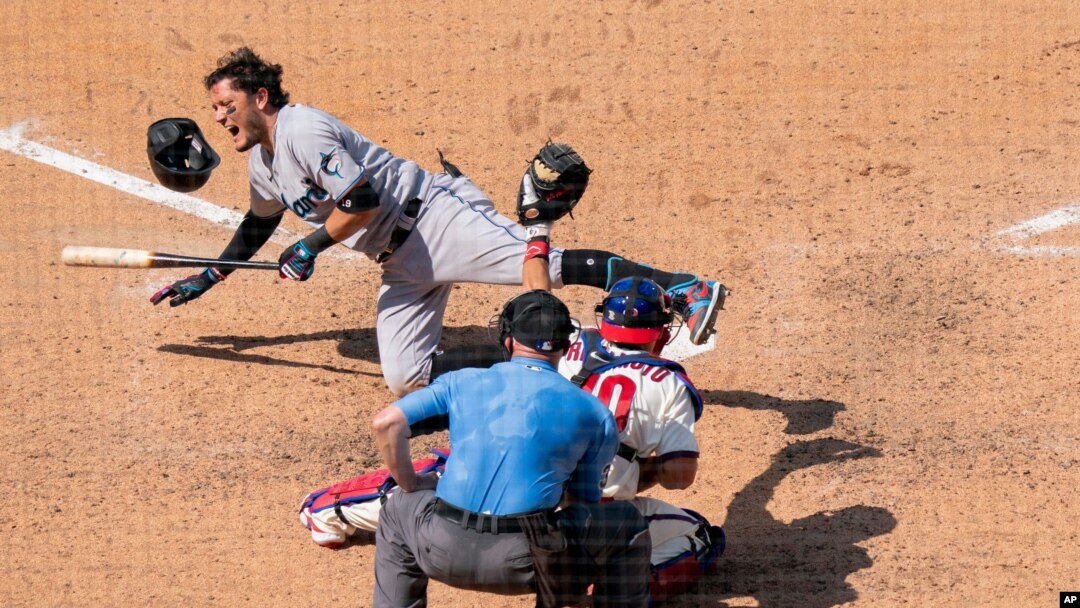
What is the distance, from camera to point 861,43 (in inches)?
308

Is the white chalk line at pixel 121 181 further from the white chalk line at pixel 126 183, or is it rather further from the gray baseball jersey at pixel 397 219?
the gray baseball jersey at pixel 397 219

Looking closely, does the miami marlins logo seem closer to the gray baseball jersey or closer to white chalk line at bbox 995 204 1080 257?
the gray baseball jersey

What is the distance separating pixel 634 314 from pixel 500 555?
38.1 inches

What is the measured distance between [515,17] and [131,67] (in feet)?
7.91

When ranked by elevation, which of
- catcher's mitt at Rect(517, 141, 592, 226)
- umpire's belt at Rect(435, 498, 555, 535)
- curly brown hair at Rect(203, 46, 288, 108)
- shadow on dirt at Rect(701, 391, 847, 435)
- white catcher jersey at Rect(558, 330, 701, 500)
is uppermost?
curly brown hair at Rect(203, 46, 288, 108)

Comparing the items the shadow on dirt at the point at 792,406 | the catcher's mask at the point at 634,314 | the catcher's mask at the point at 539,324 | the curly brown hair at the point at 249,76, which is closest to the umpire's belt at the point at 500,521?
the catcher's mask at the point at 539,324

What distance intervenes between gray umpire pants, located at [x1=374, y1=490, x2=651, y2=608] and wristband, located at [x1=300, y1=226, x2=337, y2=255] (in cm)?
173

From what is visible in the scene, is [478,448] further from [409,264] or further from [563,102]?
[563,102]

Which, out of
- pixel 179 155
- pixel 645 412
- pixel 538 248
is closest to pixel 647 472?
pixel 645 412

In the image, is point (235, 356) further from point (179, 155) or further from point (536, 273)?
point (536, 273)

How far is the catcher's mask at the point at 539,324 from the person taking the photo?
369cm

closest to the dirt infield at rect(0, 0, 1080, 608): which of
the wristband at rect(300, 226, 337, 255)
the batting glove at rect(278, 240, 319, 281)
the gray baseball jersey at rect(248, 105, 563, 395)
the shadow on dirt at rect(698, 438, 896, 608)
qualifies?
the shadow on dirt at rect(698, 438, 896, 608)

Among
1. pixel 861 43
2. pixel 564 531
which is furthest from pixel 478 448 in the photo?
pixel 861 43

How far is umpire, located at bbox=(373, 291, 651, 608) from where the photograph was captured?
11.7 feet
